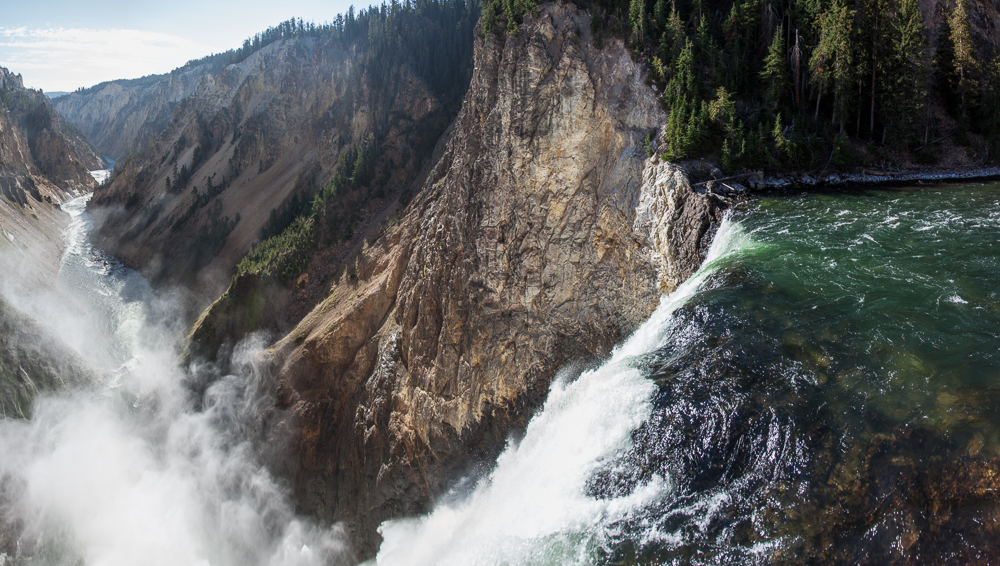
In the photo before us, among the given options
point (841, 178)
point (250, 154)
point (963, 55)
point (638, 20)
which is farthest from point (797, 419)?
point (250, 154)

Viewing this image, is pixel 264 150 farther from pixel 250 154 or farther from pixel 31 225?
pixel 31 225

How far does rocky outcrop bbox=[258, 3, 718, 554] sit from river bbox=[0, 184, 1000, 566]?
1.67m

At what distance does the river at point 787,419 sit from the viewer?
26.1 ft

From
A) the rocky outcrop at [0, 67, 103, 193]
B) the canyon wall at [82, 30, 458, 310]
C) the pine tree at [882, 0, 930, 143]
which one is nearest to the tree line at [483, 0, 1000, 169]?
the pine tree at [882, 0, 930, 143]

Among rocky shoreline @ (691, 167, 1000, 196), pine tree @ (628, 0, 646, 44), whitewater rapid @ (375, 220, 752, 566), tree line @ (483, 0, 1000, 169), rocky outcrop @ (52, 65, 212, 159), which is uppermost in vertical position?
rocky outcrop @ (52, 65, 212, 159)

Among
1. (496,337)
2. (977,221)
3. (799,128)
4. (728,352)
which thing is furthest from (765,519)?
(799,128)

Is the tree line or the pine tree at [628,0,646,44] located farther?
the pine tree at [628,0,646,44]

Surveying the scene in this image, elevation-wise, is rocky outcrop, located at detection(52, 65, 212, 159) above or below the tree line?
above

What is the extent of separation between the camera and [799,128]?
22.7 m

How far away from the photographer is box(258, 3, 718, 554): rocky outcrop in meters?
20.8

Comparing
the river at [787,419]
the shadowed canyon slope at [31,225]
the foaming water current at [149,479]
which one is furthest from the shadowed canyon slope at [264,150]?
the river at [787,419]

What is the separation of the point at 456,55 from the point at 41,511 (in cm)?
5729

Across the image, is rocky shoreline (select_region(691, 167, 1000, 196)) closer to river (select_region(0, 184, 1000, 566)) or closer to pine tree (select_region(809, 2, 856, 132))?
river (select_region(0, 184, 1000, 566))

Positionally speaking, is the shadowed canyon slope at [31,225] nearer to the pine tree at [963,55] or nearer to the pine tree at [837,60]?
the pine tree at [837,60]
